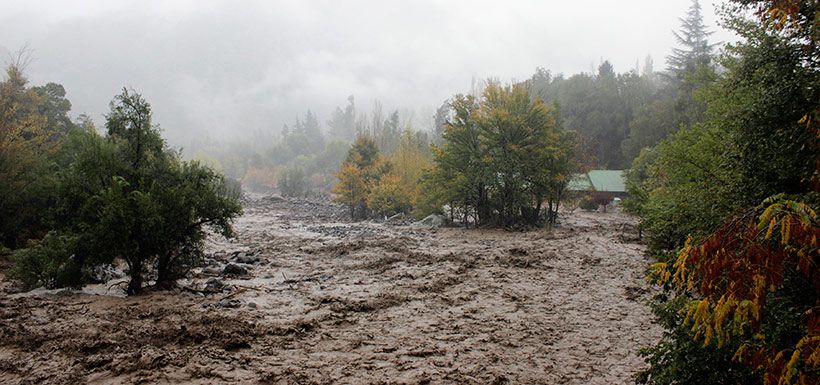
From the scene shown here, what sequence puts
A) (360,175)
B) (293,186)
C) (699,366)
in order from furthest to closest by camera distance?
(293,186) → (360,175) → (699,366)

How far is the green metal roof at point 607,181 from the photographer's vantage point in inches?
1797

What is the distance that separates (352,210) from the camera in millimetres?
40844

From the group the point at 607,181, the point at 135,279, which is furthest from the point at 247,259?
the point at 607,181

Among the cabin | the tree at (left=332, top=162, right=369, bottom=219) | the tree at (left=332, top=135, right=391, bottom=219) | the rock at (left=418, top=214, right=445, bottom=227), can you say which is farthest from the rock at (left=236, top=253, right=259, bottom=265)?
the cabin

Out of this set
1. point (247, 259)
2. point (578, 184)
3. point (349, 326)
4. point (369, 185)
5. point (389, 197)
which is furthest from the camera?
point (369, 185)

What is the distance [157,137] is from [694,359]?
537 inches

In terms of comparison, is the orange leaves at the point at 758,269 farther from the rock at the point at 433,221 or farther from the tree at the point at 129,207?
the rock at the point at 433,221

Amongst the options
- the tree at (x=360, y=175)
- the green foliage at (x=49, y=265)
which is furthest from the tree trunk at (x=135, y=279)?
the tree at (x=360, y=175)

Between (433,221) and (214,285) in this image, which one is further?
(433,221)

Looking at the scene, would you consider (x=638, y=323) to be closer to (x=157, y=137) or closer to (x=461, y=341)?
(x=461, y=341)

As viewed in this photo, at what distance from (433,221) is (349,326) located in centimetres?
2267

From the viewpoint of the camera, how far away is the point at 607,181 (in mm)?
46688

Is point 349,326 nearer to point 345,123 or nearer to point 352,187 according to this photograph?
point 352,187

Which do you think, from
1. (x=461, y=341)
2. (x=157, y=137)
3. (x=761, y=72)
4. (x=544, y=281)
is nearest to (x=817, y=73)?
(x=761, y=72)
